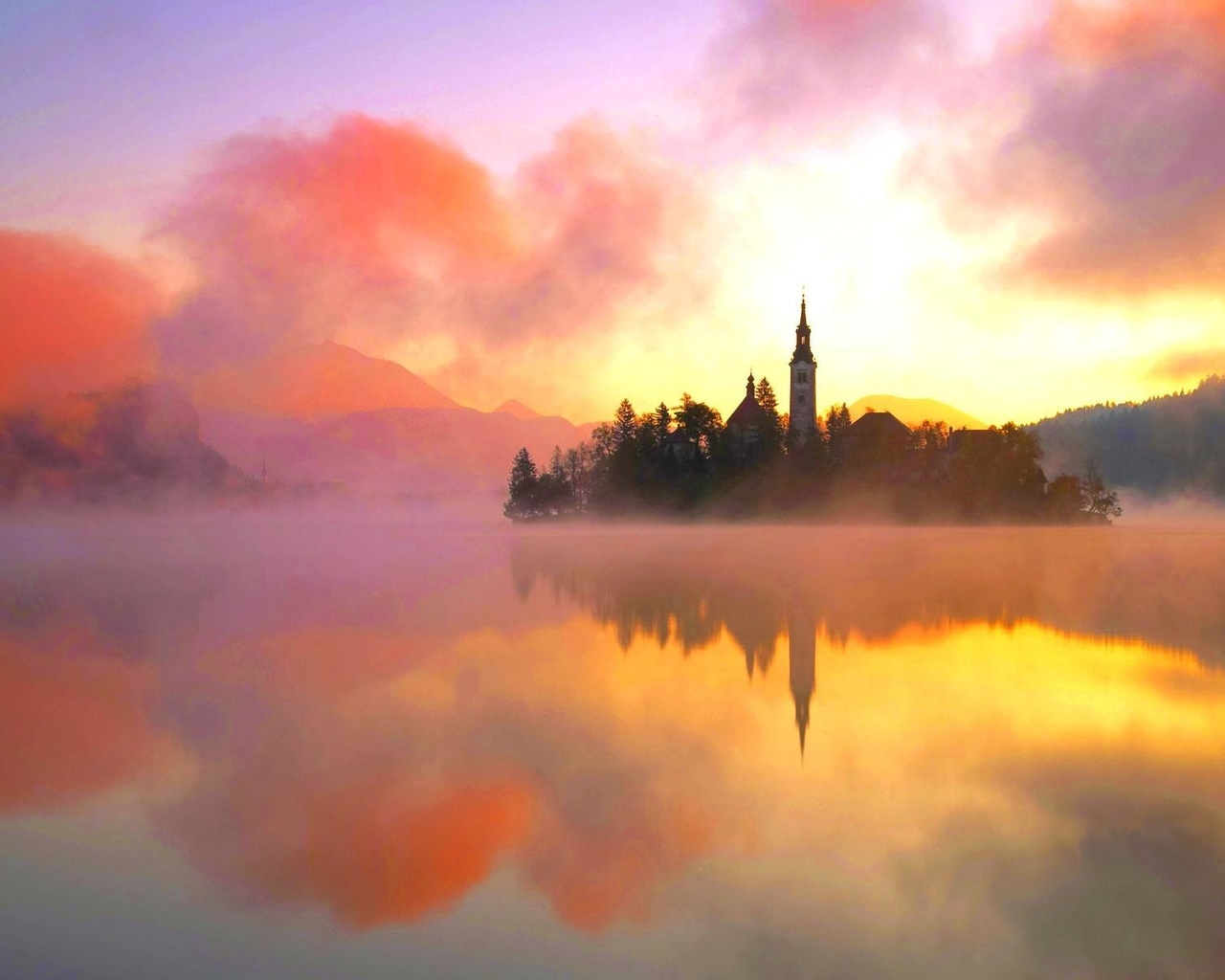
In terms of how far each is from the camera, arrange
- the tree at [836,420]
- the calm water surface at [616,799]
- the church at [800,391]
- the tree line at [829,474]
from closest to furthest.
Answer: the calm water surface at [616,799] → the tree line at [829,474] → the tree at [836,420] → the church at [800,391]

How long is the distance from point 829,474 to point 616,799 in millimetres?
104173

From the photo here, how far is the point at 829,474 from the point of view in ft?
370

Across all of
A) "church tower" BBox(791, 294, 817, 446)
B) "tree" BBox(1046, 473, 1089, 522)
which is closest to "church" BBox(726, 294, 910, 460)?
"church tower" BBox(791, 294, 817, 446)

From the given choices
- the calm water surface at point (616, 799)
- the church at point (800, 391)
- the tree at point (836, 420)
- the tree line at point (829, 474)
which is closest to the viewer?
the calm water surface at point (616, 799)

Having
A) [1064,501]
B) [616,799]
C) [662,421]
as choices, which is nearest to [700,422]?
[662,421]

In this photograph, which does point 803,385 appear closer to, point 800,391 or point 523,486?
point 800,391

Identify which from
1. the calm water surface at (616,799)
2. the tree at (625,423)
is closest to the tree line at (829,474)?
the tree at (625,423)

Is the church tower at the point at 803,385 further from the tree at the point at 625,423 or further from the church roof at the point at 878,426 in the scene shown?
the tree at the point at 625,423

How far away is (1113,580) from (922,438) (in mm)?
82146

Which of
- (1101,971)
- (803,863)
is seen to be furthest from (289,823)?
(1101,971)

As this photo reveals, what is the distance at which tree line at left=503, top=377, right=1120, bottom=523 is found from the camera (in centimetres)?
11138

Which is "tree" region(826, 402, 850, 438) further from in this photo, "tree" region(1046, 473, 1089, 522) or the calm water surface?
the calm water surface

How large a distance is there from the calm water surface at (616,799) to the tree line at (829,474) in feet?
282

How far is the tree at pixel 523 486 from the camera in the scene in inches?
5098
